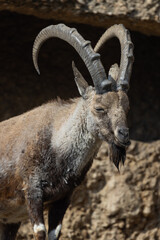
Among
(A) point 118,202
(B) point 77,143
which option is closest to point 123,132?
(B) point 77,143

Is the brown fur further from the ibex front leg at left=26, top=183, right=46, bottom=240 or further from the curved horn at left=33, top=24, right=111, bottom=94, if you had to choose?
the curved horn at left=33, top=24, right=111, bottom=94

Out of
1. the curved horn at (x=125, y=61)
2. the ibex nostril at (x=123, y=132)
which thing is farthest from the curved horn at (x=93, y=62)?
the ibex nostril at (x=123, y=132)

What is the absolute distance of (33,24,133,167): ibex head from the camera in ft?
19.3

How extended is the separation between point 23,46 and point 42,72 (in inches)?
20.4

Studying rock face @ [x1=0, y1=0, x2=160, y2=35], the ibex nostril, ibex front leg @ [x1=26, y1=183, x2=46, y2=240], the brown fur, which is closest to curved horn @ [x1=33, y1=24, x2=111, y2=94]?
the brown fur

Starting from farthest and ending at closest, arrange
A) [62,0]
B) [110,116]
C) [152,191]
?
[152,191] → [62,0] → [110,116]

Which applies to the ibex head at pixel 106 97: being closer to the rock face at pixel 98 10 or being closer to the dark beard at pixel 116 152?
the dark beard at pixel 116 152

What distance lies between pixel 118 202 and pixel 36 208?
2.72 m

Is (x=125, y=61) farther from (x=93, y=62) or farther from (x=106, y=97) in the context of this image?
(x=106, y=97)

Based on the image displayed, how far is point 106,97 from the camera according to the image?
6012 mm

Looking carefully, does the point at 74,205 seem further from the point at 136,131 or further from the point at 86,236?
the point at 136,131

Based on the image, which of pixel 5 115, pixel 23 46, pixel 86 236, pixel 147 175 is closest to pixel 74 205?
pixel 86 236

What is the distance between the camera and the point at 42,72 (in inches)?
360

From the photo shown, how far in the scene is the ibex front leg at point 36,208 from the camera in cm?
608
